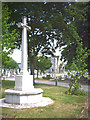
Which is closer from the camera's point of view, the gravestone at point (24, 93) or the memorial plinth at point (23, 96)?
the memorial plinth at point (23, 96)

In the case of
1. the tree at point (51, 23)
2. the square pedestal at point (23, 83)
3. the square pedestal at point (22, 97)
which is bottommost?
the square pedestal at point (22, 97)

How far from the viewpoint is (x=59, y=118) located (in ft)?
19.3

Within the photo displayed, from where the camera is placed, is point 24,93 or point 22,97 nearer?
point 24,93

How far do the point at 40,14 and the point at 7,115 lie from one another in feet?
43.0

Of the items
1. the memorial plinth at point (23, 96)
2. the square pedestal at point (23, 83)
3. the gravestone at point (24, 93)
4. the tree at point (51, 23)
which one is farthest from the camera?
the tree at point (51, 23)

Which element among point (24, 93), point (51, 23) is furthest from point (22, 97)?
point (51, 23)

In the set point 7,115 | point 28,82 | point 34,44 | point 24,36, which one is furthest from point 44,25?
point 7,115

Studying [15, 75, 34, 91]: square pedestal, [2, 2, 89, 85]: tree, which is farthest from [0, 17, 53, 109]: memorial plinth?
[2, 2, 89, 85]: tree

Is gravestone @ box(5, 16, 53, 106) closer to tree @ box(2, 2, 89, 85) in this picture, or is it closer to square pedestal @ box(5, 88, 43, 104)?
square pedestal @ box(5, 88, 43, 104)

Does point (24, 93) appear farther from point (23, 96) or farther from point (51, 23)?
point (51, 23)

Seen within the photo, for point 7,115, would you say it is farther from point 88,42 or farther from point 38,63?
point 38,63

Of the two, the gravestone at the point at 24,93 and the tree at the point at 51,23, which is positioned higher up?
the tree at the point at 51,23

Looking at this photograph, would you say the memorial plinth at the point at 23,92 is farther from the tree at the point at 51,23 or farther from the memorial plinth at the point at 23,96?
the tree at the point at 51,23

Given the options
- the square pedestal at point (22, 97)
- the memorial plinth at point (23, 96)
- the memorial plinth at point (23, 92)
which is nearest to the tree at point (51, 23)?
the memorial plinth at point (23, 92)
